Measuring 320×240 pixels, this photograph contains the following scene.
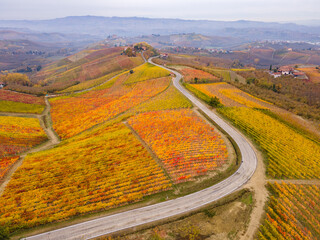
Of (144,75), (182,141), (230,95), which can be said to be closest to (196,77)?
(230,95)

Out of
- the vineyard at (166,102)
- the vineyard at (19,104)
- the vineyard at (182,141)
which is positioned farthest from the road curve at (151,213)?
the vineyard at (19,104)

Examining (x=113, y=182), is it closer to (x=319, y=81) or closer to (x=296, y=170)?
(x=296, y=170)

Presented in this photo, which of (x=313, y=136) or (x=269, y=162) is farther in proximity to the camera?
(x=313, y=136)

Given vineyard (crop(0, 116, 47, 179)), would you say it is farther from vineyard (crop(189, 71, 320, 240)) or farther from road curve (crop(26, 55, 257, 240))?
vineyard (crop(189, 71, 320, 240))

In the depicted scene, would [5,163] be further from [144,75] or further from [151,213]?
[144,75]

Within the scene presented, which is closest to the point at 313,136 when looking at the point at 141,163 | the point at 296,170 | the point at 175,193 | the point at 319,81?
the point at 296,170

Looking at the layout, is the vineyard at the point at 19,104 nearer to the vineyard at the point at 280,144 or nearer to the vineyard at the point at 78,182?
the vineyard at the point at 78,182

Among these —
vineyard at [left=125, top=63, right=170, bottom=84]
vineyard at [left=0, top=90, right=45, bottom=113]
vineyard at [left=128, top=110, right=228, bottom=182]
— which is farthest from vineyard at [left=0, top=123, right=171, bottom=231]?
vineyard at [left=125, top=63, right=170, bottom=84]
